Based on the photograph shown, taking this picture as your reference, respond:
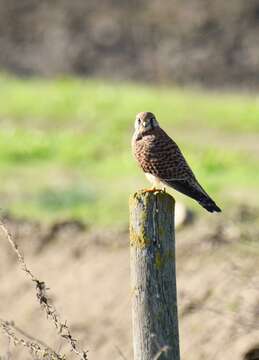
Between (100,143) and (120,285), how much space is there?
620 centimetres

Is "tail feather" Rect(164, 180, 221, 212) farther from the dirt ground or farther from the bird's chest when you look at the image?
the dirt ground

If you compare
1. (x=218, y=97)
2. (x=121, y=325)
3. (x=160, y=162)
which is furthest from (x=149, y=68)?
(x=160, y=162)

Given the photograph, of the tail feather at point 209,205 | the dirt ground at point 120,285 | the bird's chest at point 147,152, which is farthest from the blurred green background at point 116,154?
the tail feather at point 209,205

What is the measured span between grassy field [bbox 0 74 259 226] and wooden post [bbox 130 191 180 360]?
239 inches

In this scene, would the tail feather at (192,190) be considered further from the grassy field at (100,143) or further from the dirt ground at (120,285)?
the grassy field at (100,143)

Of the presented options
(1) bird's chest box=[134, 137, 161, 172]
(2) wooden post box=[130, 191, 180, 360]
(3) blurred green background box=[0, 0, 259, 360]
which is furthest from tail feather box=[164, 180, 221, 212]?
(3) blurred green background box=[0, 0, 259, 360]

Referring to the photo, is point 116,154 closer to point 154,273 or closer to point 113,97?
point 113,97

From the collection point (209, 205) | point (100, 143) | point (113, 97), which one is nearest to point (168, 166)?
point (209, 205)

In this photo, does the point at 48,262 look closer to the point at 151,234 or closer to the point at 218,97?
the point at 151,234

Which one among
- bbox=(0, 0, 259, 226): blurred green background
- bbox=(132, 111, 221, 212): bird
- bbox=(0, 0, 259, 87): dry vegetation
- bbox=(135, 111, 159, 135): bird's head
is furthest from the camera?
bbox=(0, 0, 259, 87): dry vegetation

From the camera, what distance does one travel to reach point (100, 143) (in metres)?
16.2

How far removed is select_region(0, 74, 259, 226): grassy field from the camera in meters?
12.9

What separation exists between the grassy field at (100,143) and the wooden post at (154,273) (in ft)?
19.9

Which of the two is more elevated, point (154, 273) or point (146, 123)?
point (146, 123)
